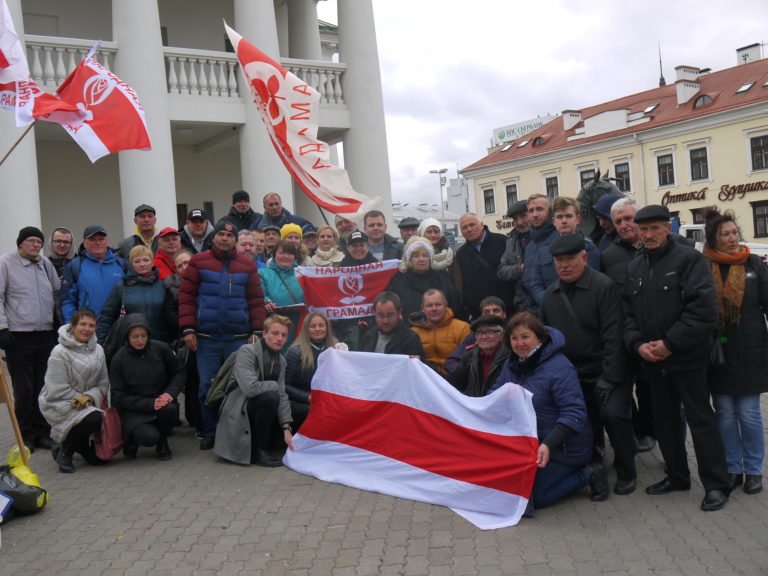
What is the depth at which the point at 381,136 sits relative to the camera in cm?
1709

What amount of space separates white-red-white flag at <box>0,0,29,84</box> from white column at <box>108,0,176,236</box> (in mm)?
7047

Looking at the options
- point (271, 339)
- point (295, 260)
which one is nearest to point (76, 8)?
point (295, 260)

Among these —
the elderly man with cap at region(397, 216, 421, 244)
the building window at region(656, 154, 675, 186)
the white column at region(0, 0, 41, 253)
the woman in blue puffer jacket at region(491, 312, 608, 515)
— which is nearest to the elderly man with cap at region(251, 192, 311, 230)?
the elderly man with cap at region(397, 216, 421, 244)

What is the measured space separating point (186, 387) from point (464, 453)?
3.80 meters

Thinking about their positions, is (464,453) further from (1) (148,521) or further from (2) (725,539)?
(1) (148,521)

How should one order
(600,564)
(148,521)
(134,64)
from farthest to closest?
(134,64), (148,521), (600,564)

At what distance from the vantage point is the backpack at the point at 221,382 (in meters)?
6.93

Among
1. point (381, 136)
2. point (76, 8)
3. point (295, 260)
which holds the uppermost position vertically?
point (76, 8)

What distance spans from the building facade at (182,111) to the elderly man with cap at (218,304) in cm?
759

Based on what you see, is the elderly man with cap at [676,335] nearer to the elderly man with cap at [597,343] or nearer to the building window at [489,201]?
the elderly man with cap at [597,343]

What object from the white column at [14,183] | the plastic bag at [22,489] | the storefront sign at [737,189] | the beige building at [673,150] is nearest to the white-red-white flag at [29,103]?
the plastic bag at [22,489]

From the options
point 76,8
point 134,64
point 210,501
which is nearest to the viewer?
point 210,501

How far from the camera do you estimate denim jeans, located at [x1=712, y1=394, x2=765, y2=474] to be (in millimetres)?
5137

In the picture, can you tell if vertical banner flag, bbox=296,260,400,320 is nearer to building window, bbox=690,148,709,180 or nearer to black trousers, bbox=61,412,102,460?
black trousers, bbox=61,412,102,460
